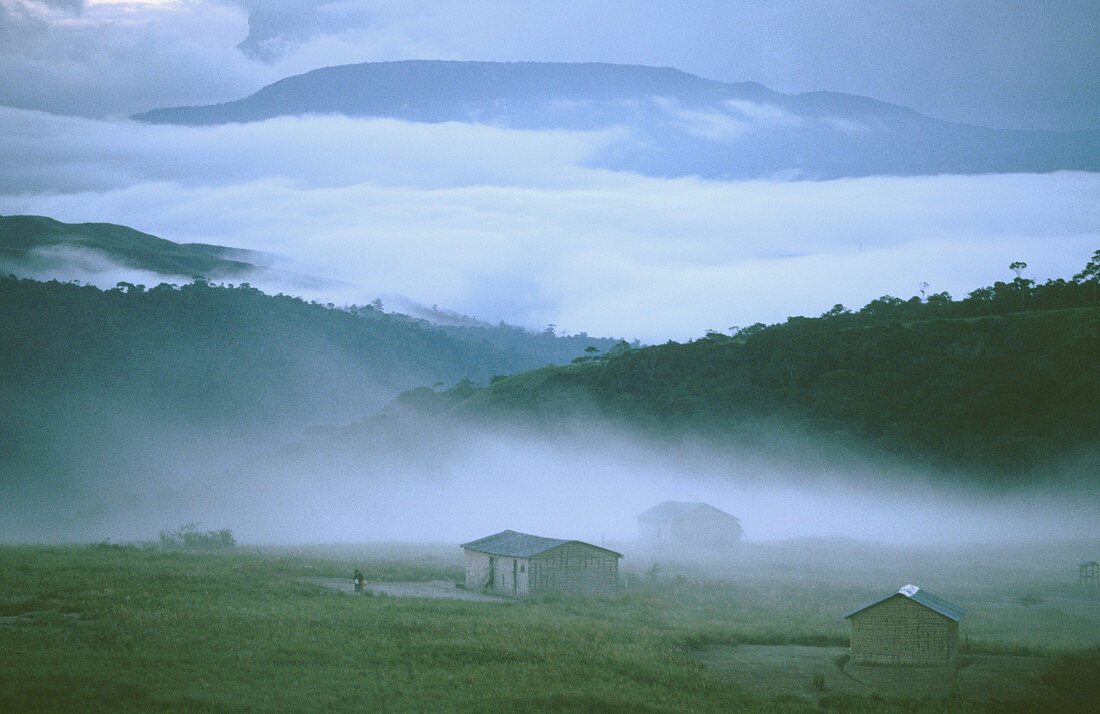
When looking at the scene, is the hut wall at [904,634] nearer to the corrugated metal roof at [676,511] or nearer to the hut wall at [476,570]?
the hut wall at [476,570]

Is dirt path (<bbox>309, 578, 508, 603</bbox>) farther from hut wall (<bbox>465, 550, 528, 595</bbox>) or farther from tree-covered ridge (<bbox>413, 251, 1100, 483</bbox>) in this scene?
tree-covered ridge (<bbox>413, 251, 1100, 483</bbox>)

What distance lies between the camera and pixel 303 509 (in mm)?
138750

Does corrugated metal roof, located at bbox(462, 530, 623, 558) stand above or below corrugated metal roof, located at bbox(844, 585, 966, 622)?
above

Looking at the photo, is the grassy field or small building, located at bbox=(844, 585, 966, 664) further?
small building, located at bbox=(844, 585, 966, 664)

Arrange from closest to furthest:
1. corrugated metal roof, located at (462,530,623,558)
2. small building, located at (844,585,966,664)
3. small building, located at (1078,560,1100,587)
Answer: small building, located at (844,585,966,664) → corrugated metal roof, located at (462,530,623,558) → small building, located at (1078,560,1100,587)

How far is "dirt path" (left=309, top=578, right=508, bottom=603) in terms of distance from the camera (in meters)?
42.8

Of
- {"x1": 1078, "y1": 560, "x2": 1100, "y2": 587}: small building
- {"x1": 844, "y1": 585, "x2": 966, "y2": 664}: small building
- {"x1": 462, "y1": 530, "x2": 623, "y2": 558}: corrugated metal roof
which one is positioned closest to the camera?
{"x1": 844, "y1": 585, "x2": 966, "y2": 664}: small building

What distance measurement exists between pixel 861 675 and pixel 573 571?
1766 centimetres

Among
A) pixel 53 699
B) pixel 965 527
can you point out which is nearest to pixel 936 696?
pixel 53 699

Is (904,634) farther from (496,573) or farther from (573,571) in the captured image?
(496,573)

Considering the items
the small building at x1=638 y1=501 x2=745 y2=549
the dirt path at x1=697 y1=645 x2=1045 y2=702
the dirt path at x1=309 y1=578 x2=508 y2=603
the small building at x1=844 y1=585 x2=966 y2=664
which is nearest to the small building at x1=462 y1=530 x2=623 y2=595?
the dirt path at x1=309 y1=578 x2=508 y2=603

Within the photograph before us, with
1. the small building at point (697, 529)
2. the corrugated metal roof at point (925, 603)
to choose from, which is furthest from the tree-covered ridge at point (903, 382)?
the corrugated metal roof at point (925, 603)

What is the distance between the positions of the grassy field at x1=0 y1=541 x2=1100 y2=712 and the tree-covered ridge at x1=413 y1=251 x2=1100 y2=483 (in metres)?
54.2

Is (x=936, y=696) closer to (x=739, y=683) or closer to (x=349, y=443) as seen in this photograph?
(x=739, y=683)
